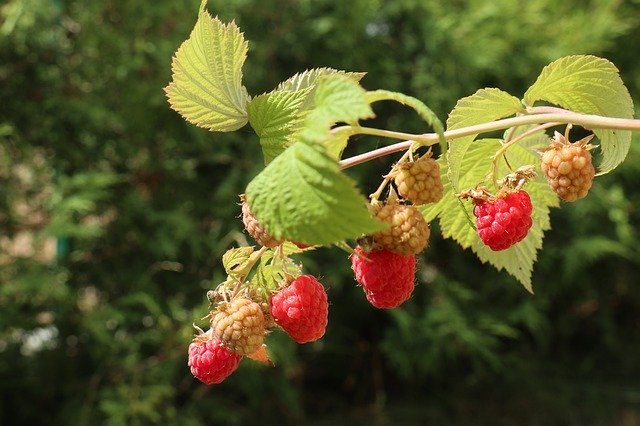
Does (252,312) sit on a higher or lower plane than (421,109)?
lower

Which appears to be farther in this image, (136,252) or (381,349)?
(381,349)

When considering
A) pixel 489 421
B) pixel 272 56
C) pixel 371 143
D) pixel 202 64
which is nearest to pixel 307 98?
pixel 202 64

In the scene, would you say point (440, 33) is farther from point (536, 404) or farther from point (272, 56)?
point (536, 404)

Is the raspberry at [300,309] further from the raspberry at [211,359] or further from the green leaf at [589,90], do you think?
the green leaf at [589,90]

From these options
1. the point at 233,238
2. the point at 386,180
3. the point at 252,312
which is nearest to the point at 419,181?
the point at 386,180

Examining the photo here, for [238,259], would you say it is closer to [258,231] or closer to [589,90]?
[258,231]

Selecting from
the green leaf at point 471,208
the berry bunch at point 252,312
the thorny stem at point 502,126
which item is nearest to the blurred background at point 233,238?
the green leaf at point 471,208

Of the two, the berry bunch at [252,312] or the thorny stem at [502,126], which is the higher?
the thorny stem at [502,126]
